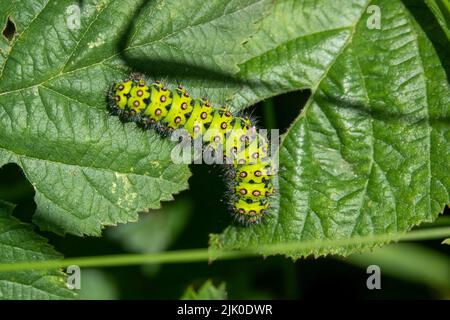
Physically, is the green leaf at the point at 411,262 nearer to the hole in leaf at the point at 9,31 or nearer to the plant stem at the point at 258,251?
the plant stem at the point at 258,251

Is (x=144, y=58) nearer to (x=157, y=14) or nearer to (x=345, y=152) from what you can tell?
(x=157, y=14)

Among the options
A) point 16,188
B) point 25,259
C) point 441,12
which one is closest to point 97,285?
point 16,188

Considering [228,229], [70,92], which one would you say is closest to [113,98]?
[70,92]

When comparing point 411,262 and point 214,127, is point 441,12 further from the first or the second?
point 411,262

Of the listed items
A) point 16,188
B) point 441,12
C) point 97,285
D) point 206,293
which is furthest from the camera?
point 97,285

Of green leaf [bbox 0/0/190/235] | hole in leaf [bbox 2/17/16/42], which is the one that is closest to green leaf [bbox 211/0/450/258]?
green leaf [bbox 0/0/190/235]

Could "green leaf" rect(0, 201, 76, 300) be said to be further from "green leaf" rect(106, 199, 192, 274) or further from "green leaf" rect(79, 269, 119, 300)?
"green leaf" rect(106, 199, 192, 274)
